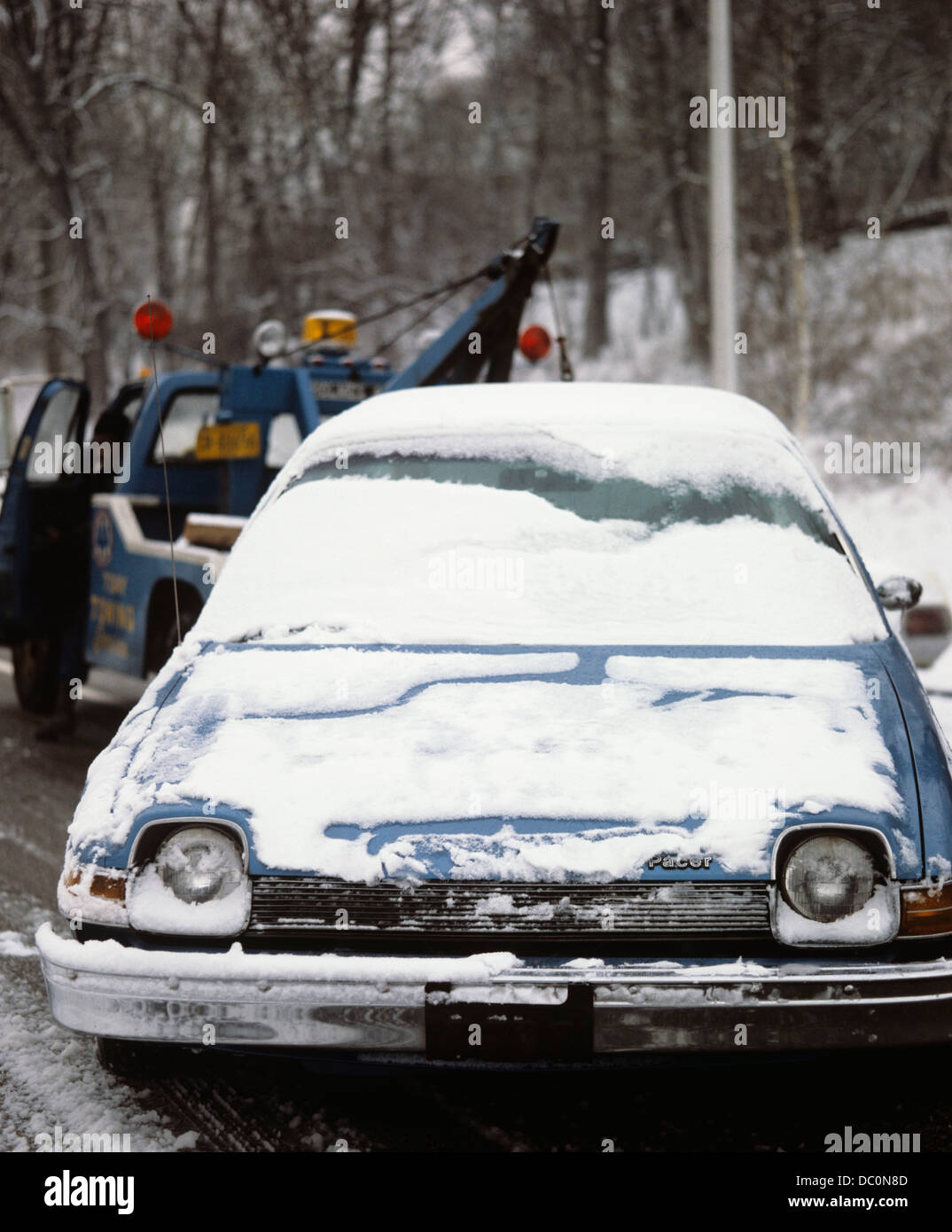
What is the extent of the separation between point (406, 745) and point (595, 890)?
519 mm

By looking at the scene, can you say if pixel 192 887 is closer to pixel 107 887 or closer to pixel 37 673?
pixel 107 887

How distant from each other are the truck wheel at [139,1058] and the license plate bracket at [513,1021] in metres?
0.71

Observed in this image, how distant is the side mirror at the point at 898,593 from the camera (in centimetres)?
418

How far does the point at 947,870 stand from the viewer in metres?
2.76

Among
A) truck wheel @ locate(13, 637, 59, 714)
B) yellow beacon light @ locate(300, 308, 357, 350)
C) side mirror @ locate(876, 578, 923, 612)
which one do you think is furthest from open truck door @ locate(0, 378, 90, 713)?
side mirror @ locate(876, 578, 923, 612)

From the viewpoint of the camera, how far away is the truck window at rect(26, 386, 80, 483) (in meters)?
7.95

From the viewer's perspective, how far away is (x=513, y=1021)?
8.75ft

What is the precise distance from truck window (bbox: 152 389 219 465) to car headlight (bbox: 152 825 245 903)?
20.7 feet

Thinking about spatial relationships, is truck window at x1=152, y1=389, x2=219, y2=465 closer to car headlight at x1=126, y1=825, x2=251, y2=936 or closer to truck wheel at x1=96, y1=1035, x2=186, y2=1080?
truck wheel at x1=96, y1=1035, x2=186, y2=1080

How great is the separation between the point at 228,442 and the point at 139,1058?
6.13m

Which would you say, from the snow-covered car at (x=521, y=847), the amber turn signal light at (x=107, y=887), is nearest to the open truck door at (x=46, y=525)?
the snow-covered car at (x=521, y=847)

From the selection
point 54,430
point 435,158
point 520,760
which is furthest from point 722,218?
point 435,158

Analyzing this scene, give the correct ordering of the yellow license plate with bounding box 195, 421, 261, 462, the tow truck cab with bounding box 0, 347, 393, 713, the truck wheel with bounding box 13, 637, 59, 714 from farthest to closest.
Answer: the yellow license plate with bounding box 195, 421, 261, 462 < the truck wheel with bounding box 13, 637, 59, 714 < the tow truck cab with bounding box 0, 347, 393, 713

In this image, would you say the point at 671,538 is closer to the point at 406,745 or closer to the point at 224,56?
the point at 406,745
